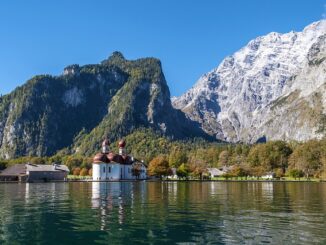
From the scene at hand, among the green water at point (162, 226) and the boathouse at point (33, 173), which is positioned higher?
the boathouse at point (33, 173)

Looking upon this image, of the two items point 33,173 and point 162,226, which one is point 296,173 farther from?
point 162,226

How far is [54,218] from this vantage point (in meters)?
40.5

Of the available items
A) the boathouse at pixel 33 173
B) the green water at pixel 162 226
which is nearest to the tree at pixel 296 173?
the boathouse at pixel 33 173

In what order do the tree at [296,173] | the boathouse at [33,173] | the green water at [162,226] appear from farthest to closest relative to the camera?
A: the tree at [296,173]
the boathouse at [33,173]
the green water at [162,226]

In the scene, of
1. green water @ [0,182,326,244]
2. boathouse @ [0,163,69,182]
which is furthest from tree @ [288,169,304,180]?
green water @ [0,182,326,244]

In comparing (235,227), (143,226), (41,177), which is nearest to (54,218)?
(143,226)

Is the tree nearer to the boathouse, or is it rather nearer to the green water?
the boathouse

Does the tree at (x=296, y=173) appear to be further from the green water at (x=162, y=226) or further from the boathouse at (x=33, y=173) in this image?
the green water at (x=162, y=226)

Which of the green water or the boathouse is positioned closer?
the green water

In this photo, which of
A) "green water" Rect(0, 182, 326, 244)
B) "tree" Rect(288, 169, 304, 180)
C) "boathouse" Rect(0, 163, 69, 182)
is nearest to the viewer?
"green water" Rect(0, 182, 326, 244)

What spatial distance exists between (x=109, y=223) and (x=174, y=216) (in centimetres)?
733

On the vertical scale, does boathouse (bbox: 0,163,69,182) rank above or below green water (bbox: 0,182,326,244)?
above

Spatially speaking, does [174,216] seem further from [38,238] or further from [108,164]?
[108,164]

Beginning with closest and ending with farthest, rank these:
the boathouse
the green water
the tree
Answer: the green water
the boathouse
the tree
